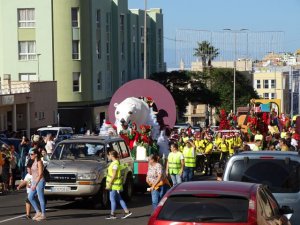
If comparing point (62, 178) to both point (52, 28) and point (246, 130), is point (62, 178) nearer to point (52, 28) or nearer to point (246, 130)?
point (246, 130)

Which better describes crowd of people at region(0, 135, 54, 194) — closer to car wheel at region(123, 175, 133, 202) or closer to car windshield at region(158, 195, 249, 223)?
car wheel at region(123, 175, 133, 202)

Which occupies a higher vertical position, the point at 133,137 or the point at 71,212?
the point at 133,137

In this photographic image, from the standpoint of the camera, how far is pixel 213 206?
9.07m

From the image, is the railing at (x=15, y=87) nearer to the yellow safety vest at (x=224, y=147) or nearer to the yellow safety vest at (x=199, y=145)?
the yellow safety vest at (x=199, y=145)

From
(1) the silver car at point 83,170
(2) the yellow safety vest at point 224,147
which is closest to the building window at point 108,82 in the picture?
(2) the yellow safety vest at point 224,147

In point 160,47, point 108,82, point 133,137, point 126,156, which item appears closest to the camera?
point 126,156

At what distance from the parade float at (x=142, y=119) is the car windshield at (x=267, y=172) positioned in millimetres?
9064

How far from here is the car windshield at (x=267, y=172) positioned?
12625mm

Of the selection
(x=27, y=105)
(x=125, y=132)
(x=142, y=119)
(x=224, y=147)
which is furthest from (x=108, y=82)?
(x=125, y=132)

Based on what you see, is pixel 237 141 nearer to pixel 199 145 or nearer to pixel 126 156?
pixel 199 145

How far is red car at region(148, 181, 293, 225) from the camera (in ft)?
29.4

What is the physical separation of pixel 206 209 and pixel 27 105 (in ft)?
142

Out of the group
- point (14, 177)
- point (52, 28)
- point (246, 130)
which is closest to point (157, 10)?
point (52, 28)

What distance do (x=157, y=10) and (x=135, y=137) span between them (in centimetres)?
6753
